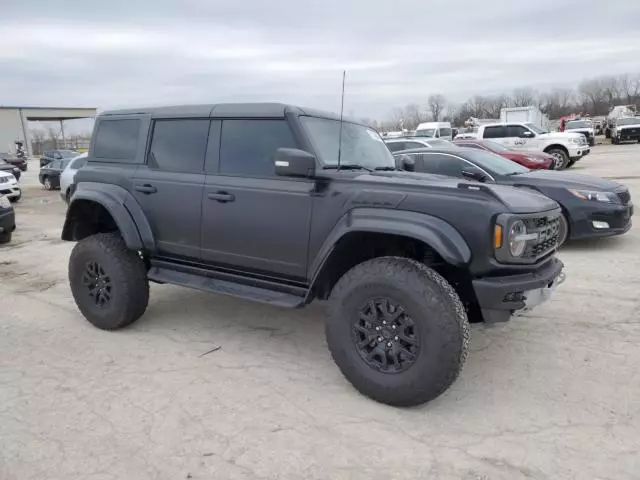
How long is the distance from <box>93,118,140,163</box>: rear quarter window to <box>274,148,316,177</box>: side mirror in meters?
1.87

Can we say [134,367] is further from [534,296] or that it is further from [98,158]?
[534,296]

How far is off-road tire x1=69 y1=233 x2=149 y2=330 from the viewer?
15.4 feet

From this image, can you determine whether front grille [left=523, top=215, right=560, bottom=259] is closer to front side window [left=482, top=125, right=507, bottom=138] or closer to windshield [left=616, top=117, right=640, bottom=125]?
front side window [left=482, top=125, right=507, bottom=138]

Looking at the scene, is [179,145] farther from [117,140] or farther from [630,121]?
[630,121]

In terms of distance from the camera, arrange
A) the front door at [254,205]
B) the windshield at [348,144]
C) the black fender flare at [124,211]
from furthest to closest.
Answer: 1. the black fender flare at [124,211]
2. the windshield at [348,144]
3. the front door at [254,205]

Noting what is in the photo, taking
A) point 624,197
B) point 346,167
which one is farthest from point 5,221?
point 624,197

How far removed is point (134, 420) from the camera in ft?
10.9

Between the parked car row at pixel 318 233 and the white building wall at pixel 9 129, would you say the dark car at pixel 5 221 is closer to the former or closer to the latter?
the parked car row at pixel 318 233

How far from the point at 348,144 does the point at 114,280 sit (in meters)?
2.31

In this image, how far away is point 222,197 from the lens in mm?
4223

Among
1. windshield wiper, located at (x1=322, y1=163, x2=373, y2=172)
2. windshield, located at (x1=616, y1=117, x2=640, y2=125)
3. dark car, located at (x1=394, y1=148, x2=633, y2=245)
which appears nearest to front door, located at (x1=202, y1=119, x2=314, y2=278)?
windshield wiper, located at (x1=322, y1=163, x2=373, y2=172)

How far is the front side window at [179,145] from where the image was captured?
14.8 ft

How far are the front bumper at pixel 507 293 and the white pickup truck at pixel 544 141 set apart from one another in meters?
18.1

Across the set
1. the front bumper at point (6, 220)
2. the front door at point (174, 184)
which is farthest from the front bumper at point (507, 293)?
the front bumper at point (6, 220)
